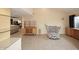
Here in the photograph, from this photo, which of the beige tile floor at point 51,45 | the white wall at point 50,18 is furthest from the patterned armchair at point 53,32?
the beige tile floor at point 51,45

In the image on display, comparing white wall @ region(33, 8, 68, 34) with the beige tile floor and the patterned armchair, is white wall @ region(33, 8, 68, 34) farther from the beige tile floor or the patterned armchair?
the beige tile floor

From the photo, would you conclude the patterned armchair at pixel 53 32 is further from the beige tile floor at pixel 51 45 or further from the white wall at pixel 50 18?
the beige tile floor at pixel 51 45

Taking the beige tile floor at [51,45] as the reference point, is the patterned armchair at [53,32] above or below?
above

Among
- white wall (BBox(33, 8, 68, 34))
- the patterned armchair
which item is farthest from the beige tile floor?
white wall (BBox(33, 8, 68, 34))

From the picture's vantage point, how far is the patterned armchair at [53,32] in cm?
748

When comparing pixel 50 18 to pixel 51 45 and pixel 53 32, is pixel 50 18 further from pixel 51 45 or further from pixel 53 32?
pixel 51 45

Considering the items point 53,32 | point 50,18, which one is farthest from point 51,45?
point 50,18

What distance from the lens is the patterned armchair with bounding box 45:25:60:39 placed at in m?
7.48

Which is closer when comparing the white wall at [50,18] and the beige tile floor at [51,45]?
the beige tile floor at [51,45]

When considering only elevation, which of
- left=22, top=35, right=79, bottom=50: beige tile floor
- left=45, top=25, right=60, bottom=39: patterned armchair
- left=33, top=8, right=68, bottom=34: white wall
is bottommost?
left=22, top=35, right=79, bottom=50: beige tile floor
